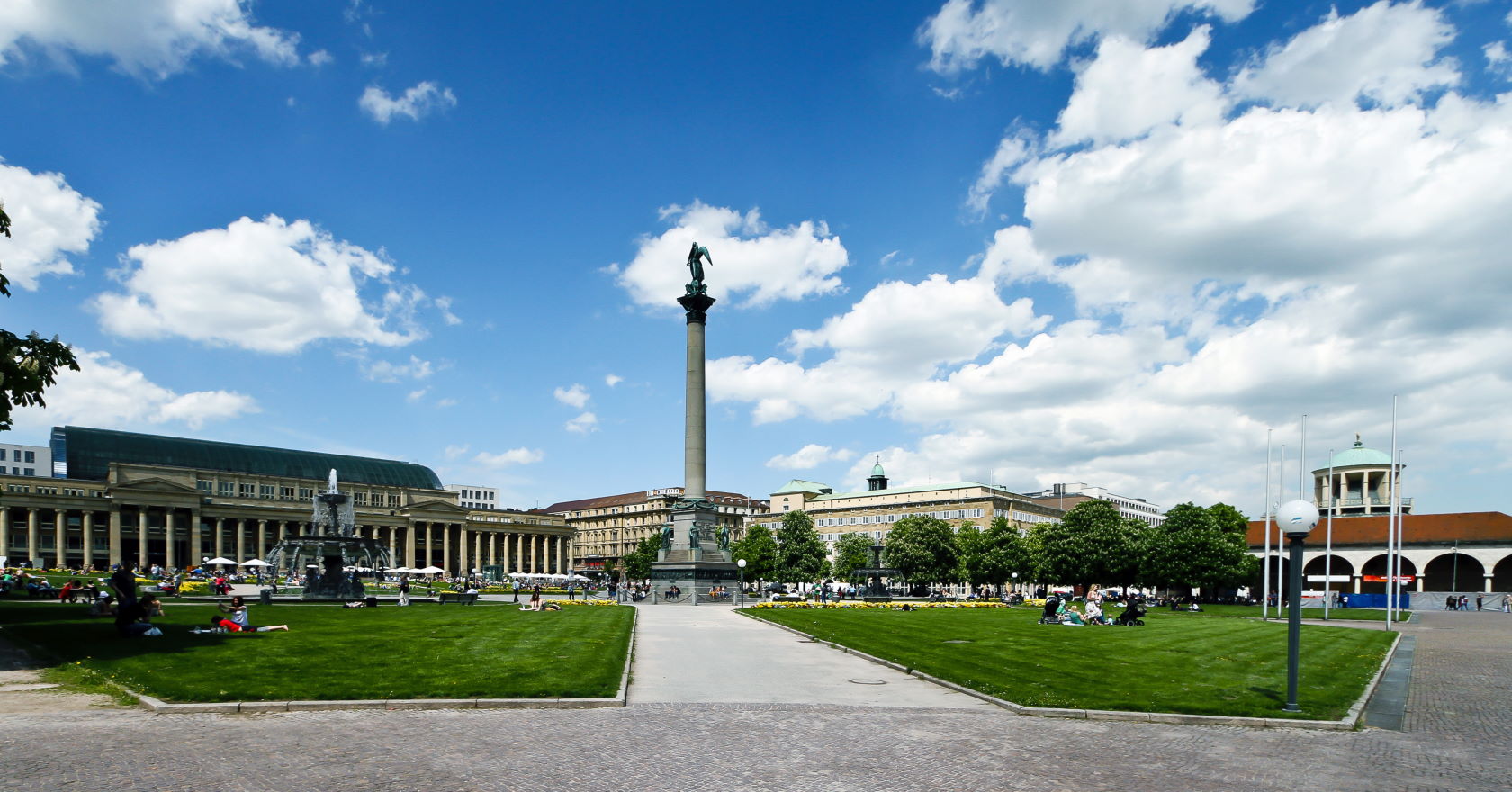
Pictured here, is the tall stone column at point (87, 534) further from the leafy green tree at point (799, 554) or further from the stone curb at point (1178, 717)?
the stone curb at point (1178, 717)

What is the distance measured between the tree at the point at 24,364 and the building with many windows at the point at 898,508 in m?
133

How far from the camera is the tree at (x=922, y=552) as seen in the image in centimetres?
10612

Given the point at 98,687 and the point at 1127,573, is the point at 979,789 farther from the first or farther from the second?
the point at 1127,573

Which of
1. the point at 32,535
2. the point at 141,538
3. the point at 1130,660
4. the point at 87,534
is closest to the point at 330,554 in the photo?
the point at 1130,660

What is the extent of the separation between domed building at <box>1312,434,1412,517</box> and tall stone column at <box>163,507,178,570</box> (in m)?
180

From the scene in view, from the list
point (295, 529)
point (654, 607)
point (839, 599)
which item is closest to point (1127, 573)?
point (839, 599)

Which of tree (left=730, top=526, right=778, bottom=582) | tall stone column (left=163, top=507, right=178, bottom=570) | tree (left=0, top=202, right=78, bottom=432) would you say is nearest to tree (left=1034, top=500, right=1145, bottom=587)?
tree (left=730, top=526, right=778, bottom=582)

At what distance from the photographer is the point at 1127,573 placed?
283 ft

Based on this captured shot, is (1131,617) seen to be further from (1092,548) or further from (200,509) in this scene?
(200,509)

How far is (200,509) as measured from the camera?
6112 inches

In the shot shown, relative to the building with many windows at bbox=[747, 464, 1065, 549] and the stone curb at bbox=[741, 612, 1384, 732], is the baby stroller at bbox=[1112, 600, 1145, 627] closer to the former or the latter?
the stone curb at bbox=[741, 612, 1384, 732]

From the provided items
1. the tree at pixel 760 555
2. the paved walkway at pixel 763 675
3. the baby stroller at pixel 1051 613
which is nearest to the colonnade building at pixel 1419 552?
the tree at pixel 760 555

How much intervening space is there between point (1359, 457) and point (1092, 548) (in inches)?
3693

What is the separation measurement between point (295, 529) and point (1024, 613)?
156285 millimetres
